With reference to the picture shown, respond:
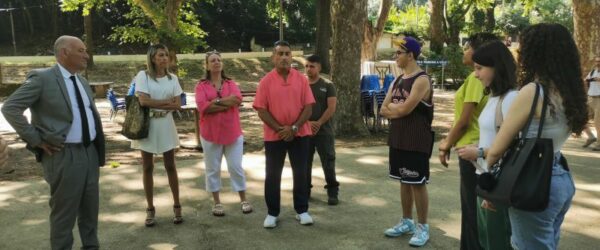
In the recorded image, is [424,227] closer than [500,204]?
No

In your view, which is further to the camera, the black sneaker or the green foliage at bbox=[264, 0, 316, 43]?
the green foliage at bbox=[264, 0, 316, 43]

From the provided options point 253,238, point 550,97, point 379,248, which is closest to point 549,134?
point 550,97

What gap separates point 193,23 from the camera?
1834 centimetres

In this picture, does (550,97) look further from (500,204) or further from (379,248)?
(379,248)

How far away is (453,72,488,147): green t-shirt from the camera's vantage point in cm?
359

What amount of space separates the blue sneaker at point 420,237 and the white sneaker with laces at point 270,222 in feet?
4.25

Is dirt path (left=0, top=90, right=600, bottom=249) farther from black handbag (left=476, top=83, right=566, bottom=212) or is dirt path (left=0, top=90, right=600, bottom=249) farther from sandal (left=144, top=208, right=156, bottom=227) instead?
black handbag (left=476, top=83, right=566, bottom=212)

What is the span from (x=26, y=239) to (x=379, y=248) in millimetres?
3174

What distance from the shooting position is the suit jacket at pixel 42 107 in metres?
3.49

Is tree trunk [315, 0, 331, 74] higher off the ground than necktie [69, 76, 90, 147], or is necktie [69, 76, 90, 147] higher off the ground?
tree trunk [315, 0, 331, 74]

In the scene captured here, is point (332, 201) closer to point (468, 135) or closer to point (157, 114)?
point (157, 114)

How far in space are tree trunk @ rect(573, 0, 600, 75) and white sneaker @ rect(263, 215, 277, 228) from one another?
1145 centimetres

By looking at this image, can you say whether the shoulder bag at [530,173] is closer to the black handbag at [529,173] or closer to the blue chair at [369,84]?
the black handbag at [529,173]

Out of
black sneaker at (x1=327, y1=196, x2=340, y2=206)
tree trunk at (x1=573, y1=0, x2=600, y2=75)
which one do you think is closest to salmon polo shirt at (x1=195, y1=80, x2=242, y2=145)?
black sneaker at (x1=327, y1=196, x2=340, y2=206)
